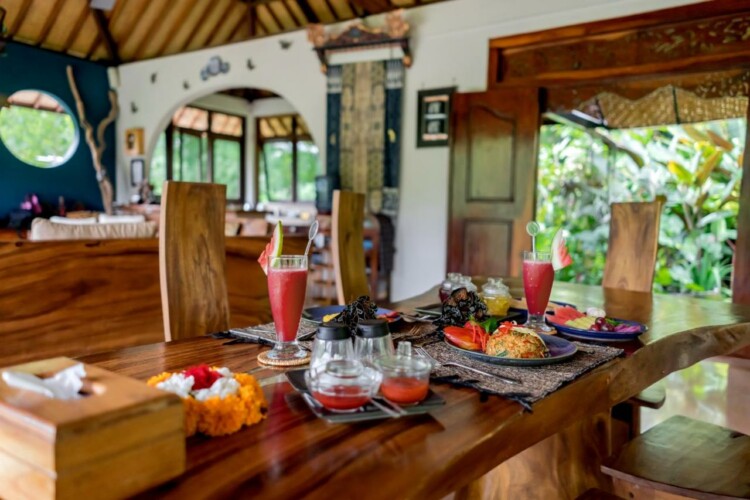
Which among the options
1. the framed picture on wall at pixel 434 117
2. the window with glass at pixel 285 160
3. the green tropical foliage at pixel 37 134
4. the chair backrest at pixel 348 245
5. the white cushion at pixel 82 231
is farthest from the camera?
the window with glass at pixel 285 160

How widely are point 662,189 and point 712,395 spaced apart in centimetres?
355

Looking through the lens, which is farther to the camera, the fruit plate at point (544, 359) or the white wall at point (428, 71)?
the white wall at point (428, 71)

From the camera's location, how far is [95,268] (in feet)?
9.55

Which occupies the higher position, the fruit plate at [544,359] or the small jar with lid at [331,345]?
the small jar with lid at [331,345]

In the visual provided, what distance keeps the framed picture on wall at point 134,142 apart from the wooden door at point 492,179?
5.16 meters

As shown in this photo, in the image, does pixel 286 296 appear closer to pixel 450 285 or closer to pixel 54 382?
pixel 54 382

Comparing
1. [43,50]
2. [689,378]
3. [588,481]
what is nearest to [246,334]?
[588,481]

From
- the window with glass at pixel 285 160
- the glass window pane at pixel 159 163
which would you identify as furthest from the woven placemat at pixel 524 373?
the glass window pane at pixel 159 163

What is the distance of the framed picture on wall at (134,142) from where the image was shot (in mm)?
8109

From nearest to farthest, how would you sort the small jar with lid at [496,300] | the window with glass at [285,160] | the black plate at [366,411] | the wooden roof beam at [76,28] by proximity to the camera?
1. the black plate at [366,411]
2. the small jar with lid at [496,300]
3. the wooden roof beam at [76,28]
4. the window with glass at [285,160]

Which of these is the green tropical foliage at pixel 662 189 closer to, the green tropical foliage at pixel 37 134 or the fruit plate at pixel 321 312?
the fruit plate at pixel 321 312

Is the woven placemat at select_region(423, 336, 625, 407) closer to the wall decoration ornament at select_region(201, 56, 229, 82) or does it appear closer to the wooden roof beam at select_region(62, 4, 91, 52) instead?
the wall decoration ornament at select_region(201, 56, 229, 82)

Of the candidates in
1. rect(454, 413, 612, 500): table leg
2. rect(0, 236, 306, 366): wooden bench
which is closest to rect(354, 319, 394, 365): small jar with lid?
rect(454, 413, 612, 500): table leg

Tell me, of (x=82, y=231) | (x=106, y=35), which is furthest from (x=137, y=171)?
(x=82, y=231)
